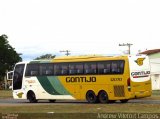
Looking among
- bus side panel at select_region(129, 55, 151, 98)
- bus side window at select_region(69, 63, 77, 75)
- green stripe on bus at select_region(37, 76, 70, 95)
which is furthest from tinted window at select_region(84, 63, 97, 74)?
bus side panel at select_region(129, 55, 151, 98)

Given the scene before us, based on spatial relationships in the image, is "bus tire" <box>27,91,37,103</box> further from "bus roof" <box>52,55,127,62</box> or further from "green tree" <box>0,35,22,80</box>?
"green tree" <box>0,35,22,80</box>

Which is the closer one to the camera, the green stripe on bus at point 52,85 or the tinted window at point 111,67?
the tinted window at point 111,67

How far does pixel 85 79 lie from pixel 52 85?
3.34 meters

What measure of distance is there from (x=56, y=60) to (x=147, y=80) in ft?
23.3

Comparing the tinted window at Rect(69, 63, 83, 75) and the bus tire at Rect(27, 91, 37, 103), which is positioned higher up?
the tinted window at Rect(69, 63, 83, 75)

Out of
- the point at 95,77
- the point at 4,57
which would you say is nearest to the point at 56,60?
the point at 95,77

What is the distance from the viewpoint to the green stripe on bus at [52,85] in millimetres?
36938

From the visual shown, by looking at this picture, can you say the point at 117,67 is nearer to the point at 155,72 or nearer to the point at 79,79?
the point at 79,79

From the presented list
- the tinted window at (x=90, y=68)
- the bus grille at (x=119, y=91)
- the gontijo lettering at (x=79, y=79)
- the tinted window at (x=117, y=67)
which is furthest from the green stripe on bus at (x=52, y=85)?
the tinted window at (x=117, y=67)

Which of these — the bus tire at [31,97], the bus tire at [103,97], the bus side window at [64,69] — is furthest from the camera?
the bus tire at [31,97]

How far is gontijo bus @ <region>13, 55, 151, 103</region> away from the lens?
33.0 metres

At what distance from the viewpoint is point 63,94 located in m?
37.0

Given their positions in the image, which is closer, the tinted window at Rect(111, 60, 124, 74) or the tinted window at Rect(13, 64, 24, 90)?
the tinted window at Rect(111, 60, 124, 74)

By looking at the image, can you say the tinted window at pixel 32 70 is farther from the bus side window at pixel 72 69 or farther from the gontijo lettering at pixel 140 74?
the gontijo lettering at pixel 140 74
